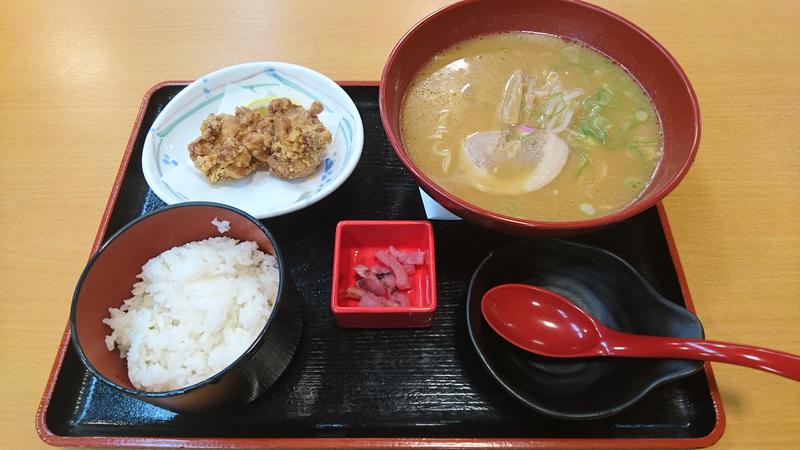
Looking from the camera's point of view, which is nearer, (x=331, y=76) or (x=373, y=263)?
(x=373, y=263)

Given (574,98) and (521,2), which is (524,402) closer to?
(574,98)

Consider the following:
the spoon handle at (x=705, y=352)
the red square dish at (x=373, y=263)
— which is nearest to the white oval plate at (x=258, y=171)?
the red square dish at (x=373, y=263)

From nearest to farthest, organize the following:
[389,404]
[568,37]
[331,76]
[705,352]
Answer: [705,352], [389,404], [568,37], [331,76]

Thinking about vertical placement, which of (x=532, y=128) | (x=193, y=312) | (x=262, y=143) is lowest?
(x=193, y=312)

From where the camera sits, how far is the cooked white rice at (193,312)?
4.12 feet

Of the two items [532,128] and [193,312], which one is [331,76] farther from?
[193,312]

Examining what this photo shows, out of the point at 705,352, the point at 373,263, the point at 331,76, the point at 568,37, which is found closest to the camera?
the point at 705,352

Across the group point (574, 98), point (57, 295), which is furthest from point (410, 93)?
point (57, 295)

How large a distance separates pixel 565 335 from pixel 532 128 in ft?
2.25

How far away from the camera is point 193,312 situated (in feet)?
4.37

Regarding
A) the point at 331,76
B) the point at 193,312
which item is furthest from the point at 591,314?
the point at 331,76

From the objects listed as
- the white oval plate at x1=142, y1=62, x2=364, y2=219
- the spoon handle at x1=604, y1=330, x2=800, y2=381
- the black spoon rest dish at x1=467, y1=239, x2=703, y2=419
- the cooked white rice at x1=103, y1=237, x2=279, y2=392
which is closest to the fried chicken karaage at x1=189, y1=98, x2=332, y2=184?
the white oval plate at x1=142, y1=62, x2=364, y2=219

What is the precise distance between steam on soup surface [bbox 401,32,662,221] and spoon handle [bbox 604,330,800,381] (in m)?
0.39

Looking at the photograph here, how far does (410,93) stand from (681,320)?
108cm
